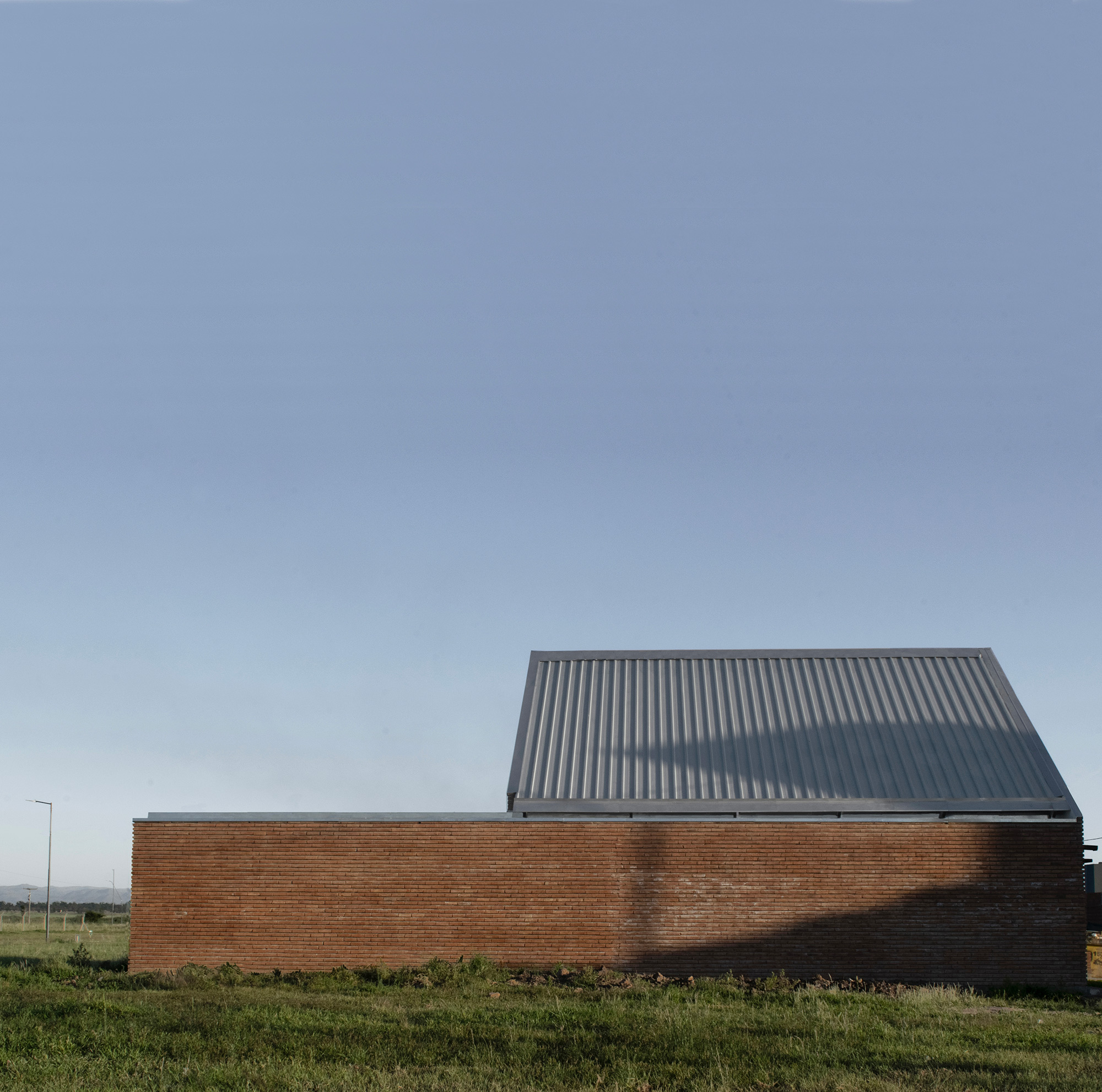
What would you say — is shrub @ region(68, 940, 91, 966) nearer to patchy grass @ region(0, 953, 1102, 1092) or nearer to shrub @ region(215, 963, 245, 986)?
patchy grass @ region(0, 953, 1102, 1092)

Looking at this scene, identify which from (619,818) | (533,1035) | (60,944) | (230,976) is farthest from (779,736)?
A: (60,944)

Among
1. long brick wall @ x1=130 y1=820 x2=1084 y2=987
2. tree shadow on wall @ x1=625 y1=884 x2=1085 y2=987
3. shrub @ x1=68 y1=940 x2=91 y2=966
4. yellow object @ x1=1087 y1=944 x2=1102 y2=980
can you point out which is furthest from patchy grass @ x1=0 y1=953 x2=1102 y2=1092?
yellow object @ x1=1087 y1=944 x2=1102 y2=980

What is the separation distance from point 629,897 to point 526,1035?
853 centimetres

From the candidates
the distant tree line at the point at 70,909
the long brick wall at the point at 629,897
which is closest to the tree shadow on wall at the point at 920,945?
the long brick wall at the point at 629,897

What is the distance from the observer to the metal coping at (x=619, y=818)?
22.3 m

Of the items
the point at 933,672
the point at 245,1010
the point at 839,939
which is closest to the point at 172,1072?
the point at 245,1010

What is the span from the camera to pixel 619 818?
23.2 meters

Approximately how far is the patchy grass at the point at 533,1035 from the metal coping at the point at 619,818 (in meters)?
3.28

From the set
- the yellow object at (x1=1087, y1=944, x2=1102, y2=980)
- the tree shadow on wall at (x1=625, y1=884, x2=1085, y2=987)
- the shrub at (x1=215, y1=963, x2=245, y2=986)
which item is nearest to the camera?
the shrub at (x1=215, y1=963, x2=245, y2=986)

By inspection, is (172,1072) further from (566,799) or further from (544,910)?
(566,799)

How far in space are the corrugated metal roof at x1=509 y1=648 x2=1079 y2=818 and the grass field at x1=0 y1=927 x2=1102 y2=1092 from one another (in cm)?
458

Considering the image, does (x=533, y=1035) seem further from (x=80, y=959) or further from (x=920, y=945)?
(x=80, y=959)

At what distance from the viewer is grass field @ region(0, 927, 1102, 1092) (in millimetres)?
11031

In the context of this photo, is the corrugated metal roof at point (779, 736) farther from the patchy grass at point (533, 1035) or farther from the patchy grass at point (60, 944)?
the patchy grass at point (60, 944)
